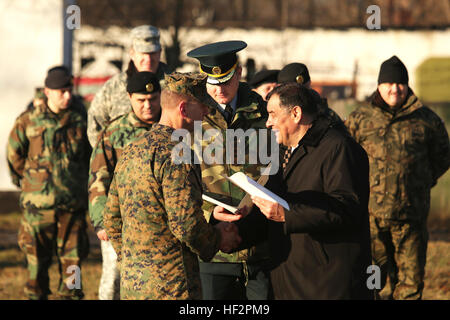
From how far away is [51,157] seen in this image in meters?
9.00

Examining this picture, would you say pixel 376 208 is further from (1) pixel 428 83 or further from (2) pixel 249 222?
(1) pixel 428 83

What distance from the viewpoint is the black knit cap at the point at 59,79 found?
8945 millimetres

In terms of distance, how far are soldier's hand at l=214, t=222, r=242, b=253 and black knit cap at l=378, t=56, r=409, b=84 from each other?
3.72 metres

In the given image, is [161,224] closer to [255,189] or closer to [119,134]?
[255,189]

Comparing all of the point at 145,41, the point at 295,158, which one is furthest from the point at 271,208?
the point at 145,41

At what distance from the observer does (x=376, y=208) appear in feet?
27.8

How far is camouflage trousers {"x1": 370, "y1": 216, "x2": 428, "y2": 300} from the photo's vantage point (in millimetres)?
8422

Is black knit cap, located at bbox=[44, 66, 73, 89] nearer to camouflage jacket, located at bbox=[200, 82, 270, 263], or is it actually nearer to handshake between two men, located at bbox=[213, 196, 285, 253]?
camouflage jacket, located at bbox=[200, 82, 270, 263]

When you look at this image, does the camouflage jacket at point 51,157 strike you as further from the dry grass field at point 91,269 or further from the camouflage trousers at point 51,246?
the dry grass field at point 91,269

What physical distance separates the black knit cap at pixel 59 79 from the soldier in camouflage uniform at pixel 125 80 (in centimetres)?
129

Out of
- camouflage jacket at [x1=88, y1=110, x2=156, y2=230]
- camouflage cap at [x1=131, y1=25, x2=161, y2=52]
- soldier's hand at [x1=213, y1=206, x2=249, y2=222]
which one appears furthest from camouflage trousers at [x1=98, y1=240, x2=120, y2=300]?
soldier's hand at [x1=213, y1=206, x2=249, y2=222]

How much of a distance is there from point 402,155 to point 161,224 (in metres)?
4.33

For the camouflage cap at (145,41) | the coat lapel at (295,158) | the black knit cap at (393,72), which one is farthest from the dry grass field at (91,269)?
the coat lapel at (295,158)

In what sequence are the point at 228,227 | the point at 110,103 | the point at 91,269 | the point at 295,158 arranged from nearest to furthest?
the point at 295,158 < the point at 228,227 < the point at 110,103 < the point at 91,269
